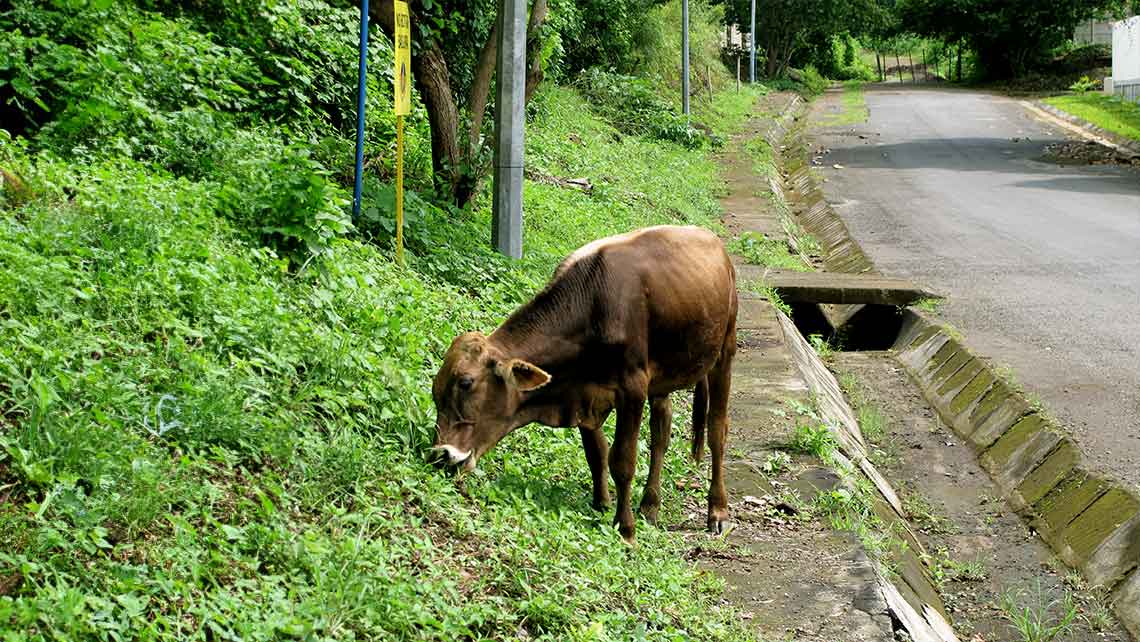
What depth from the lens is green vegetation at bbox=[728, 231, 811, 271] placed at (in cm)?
1603

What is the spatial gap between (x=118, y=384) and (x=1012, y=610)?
5.27 meters

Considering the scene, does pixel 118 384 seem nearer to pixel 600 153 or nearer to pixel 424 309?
pixel 424 309

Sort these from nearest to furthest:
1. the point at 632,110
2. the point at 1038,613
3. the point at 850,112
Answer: the point at 1038,613
the point at 632,110
the point at 850,112

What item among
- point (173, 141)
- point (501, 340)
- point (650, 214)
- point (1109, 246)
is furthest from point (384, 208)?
point (1109, 246)

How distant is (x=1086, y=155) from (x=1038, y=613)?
74.6 ft

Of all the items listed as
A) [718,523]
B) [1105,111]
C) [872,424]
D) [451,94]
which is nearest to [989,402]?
[872,424]

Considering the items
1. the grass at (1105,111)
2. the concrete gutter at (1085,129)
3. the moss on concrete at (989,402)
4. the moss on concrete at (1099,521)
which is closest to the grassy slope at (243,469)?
the moss on concrete at (1099,521)

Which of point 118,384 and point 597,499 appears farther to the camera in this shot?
point 597,499

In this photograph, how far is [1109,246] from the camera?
16.4 metres

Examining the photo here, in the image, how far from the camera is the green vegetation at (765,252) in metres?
16.0

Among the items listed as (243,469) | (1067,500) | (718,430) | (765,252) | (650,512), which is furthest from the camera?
(765,252)

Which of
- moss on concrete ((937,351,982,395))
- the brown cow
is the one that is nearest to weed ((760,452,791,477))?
the brown cow

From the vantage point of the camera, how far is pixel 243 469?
5.43 m

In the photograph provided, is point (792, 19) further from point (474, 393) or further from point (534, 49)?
point (474, 393)
